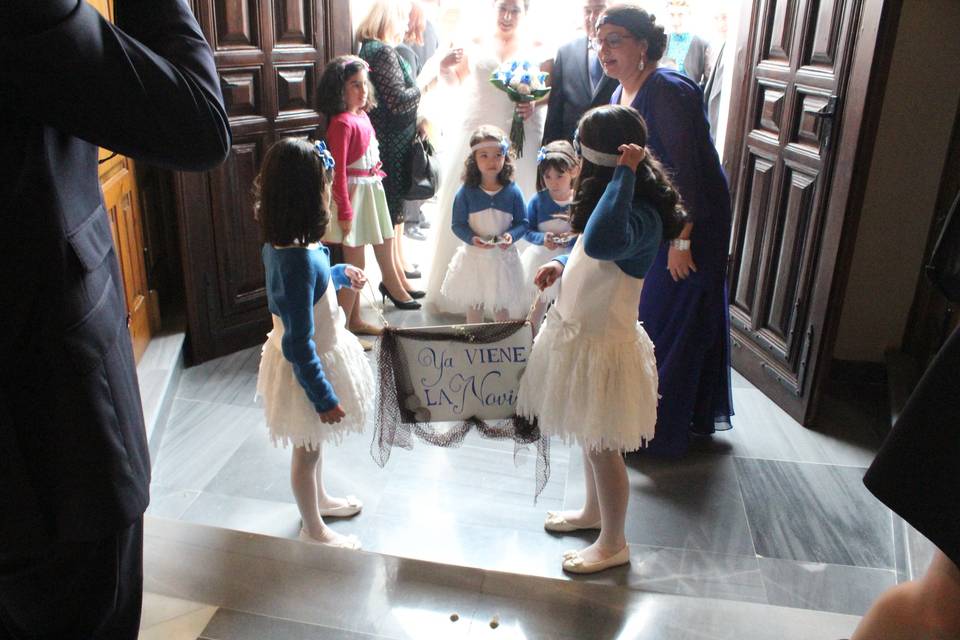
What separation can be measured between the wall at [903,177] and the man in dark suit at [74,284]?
2848 millimetres

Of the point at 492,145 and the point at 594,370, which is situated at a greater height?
the point at 492,145

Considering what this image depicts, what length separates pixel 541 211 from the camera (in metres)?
3.11

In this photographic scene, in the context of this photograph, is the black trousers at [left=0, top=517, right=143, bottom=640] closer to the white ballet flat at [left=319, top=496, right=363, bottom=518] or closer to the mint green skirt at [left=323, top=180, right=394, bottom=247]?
the white ballet flat at [left=319, top=496, right=363, bottom=518]

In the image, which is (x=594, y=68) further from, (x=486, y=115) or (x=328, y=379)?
(x=328, y=379)

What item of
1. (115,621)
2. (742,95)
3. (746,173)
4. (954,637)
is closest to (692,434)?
(746,173)

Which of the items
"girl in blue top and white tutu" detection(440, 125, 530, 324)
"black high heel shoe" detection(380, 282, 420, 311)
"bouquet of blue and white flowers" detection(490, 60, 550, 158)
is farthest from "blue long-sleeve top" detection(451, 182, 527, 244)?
"black high heel shoe" detection(380, 282, 420, 311)

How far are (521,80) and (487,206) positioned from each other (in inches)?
27.5

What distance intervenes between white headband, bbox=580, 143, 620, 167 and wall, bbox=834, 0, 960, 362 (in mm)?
1714

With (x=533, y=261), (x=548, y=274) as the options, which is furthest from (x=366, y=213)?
(x=548, y=274)

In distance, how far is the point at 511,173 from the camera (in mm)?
3197

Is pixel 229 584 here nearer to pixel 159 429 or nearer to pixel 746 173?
pixel 159 429

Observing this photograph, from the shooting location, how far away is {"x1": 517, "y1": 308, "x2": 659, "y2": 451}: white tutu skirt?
1879mm

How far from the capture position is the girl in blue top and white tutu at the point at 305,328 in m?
1.84

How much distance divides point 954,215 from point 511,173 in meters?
2.19
